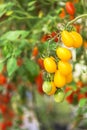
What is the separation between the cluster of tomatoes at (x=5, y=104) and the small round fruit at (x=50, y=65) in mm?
652

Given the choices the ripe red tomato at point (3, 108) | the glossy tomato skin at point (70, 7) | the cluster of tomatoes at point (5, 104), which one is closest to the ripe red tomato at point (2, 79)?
the cluster of tomatoes at point (5, 104)

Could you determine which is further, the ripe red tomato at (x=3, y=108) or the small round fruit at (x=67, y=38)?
the ripe red tomato at (x=3, y=108)

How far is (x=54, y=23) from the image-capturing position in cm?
98

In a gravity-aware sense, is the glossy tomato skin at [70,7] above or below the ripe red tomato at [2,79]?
above

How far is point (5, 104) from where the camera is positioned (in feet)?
5.15

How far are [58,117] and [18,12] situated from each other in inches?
57.8

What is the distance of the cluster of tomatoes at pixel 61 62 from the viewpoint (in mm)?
716

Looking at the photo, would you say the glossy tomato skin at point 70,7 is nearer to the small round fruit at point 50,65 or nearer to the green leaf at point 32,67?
the green leaf at point 32,67

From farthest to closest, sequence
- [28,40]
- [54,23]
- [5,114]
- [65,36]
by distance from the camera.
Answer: [5,114] → [28,40] → [54,23] → [65,36]

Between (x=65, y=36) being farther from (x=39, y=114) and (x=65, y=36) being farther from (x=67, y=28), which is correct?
(x=39, y=114)

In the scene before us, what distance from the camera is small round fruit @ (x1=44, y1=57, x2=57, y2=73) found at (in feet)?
2.36

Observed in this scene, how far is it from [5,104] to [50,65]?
0.88 m

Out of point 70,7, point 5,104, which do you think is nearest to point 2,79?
point 5,104

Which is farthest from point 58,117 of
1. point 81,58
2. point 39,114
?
point 81,58
